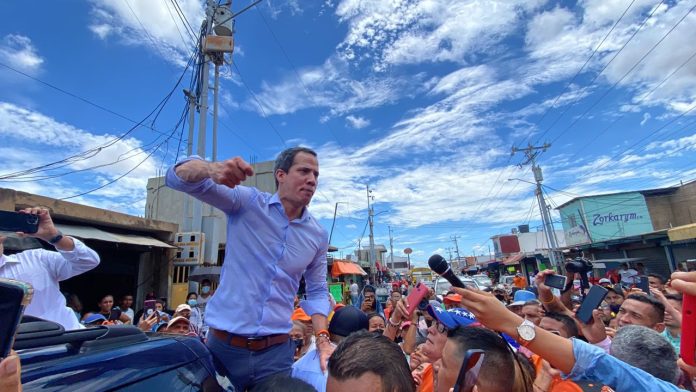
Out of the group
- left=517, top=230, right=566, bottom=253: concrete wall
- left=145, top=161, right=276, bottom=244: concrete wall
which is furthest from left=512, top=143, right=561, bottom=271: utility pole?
left=517, top=230, right=566, bottom=253: concrete wall

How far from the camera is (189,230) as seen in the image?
10.9 metres

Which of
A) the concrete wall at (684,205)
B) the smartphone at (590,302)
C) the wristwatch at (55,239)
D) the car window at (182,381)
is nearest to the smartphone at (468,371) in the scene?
the car window at (182,381)

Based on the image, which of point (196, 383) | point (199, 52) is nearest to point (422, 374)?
point (196, 383)

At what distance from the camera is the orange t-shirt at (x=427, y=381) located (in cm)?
259

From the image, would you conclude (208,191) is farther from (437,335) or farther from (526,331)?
(437,335)

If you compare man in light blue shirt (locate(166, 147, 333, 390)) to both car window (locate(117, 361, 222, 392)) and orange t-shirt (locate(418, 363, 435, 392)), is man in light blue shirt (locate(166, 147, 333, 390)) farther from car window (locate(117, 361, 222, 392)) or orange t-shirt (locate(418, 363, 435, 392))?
orange t-shirt (locate(418, 363, 435, 392))

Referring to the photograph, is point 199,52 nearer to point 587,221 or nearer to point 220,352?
point 220,352

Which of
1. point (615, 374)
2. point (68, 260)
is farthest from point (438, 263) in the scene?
point (68, 260)

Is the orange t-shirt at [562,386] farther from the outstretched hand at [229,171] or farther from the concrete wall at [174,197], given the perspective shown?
the concrete wall at [174,197]

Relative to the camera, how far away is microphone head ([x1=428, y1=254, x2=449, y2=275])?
166 centimetres

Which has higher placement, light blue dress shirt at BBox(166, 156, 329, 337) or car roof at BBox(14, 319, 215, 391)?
light blue dress shirt at BBox(166, 156, 329, 337)

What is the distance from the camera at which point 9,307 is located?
79 centimetres

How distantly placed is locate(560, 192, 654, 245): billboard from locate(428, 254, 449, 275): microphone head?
32.4 metres

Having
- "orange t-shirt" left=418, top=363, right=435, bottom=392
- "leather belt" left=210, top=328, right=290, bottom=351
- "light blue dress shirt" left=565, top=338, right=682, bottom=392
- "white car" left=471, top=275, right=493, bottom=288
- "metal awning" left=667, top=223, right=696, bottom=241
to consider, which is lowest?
"white car" left=471, top=275, right=493, bottom=288
